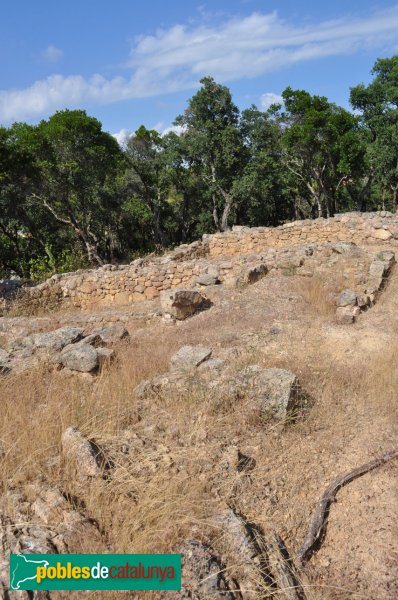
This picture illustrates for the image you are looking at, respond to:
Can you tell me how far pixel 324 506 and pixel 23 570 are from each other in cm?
219

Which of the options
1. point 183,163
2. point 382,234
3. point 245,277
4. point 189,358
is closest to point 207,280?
point 245,277

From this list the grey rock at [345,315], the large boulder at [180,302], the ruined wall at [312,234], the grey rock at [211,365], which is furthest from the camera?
the ruined wall at [312,234]

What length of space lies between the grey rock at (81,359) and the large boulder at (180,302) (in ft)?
10.3

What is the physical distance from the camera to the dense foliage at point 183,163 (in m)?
16.5

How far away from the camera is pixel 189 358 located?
5613 millimetres

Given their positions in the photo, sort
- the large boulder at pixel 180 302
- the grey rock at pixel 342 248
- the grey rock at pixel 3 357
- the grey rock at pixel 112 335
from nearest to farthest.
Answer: the grey rock at pixel 3 357, the grey rock at pixel 112 335, the large boulder at pixel 180 302, the grey rock at pixel 342 248

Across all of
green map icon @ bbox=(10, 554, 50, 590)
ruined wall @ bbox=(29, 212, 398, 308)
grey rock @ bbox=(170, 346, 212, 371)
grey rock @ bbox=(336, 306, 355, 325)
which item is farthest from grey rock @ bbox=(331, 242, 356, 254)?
green map icon @ bbox=(10, 554, 50, 590)

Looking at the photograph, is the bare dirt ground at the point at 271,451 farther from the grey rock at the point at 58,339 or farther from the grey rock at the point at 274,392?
the grey rock at the point at 58,339

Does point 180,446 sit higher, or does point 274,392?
point 274,392

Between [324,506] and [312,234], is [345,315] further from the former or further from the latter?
[312,234]

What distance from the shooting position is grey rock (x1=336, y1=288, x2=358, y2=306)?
8211 millimetres

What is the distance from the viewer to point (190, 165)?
71.7ft

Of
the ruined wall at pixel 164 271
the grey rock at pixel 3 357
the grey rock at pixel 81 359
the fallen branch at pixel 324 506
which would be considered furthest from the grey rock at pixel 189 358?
the ruined wall at pixel 164 271

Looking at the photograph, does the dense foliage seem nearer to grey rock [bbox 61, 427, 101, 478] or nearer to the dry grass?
the dry grass
